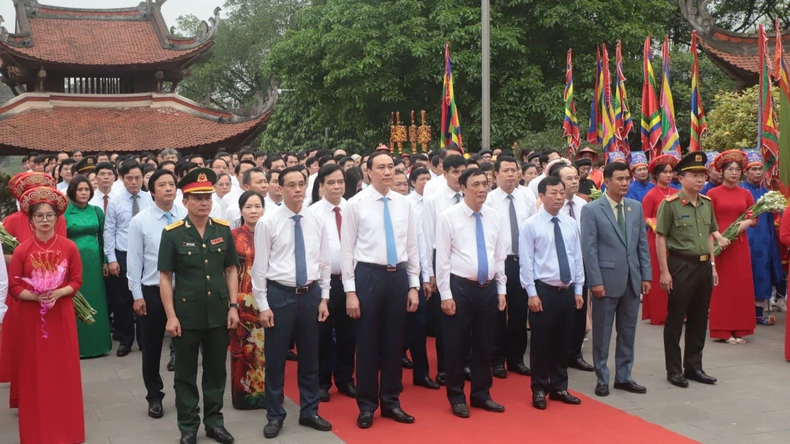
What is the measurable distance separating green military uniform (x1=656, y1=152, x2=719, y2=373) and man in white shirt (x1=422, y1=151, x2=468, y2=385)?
182cm

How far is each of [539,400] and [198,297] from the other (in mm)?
2780

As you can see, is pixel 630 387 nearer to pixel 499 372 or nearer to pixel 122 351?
pixel 499 372

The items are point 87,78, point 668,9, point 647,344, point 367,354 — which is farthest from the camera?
point 87,78

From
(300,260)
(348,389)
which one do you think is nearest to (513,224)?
(348,389)

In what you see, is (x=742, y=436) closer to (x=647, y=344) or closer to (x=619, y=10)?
(x=647, y=344)

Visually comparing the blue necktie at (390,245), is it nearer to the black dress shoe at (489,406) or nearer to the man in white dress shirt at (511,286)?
the black dress shoe at (489,406)

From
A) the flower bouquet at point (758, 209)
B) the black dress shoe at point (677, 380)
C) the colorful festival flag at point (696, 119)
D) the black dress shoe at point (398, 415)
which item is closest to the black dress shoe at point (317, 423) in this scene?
the black dress shoe at point (398, 415)

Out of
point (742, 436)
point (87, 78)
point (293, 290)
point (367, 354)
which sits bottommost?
point (742, 436)

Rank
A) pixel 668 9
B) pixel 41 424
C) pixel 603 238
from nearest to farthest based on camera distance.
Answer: pixel 41 424
pixel 603 238
pixel 668 9

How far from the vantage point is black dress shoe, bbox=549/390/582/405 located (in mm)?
6859

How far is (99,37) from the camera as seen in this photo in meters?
28.7

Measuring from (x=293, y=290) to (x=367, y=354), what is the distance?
30.9 inches

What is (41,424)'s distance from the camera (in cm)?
595

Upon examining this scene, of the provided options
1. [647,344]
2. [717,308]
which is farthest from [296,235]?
[717,308]
